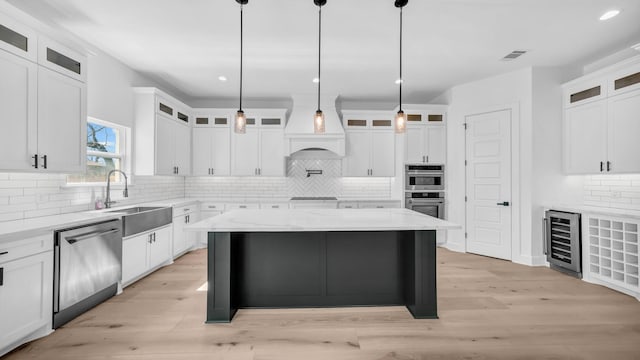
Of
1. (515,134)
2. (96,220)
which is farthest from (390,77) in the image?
(96,220)

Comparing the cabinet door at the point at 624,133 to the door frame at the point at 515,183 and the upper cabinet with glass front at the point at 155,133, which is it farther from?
the upper cabinet with glass front at the point at 155,133

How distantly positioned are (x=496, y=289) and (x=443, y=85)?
3.37 m

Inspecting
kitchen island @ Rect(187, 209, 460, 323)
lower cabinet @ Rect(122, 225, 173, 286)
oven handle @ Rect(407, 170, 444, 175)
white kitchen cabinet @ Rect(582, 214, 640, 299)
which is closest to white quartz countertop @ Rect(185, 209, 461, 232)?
kitchen island @ Rect(187, 209, 460, 323)

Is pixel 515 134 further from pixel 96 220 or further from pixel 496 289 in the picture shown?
pixel 96 220

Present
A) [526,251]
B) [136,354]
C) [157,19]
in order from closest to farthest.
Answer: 1. [136,354]
2. [157,19]
3. [526,251]

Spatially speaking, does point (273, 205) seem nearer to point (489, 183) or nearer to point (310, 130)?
point (310, 130)

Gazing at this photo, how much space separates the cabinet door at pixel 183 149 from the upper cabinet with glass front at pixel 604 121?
19.6 feet

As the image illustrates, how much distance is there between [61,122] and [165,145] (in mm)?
1987

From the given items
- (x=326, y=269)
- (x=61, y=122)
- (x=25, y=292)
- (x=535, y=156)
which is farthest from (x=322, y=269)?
(x=535, y=156)

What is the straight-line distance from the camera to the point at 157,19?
123 inches

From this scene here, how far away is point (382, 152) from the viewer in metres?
5.80

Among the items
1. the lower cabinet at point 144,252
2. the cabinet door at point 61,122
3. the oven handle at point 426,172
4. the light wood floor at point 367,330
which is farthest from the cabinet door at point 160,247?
the oven handle at point 426,172

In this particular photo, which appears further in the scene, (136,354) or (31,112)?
(31,112)

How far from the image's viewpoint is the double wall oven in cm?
544
